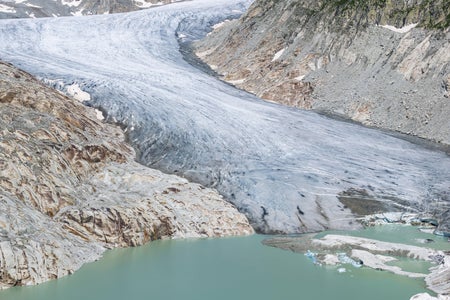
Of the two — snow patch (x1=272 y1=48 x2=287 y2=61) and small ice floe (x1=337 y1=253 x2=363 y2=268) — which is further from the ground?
snow patch (x1=272 y1=48 x2=287 y2=61)

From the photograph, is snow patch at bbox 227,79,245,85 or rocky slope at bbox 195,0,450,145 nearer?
rocky slope at bbox 195,0,450,145

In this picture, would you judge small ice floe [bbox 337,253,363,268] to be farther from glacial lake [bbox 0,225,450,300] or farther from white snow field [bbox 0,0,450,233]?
white snow field [bbox 0,0,450,233]

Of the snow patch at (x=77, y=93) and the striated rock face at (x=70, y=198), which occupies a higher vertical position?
the snow patch at (x=77, y=93)

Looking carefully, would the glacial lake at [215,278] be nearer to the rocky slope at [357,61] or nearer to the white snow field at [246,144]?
the white snow field at [246,144]

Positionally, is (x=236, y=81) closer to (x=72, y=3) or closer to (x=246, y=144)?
(x=246, y=144)

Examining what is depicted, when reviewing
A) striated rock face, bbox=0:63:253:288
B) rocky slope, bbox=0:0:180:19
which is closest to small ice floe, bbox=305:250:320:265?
striated rock face, bbox=0:63:253:288

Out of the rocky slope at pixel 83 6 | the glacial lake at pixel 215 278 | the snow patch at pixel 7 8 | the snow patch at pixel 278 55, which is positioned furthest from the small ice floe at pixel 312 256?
the rocky slope at pixel 83 6
